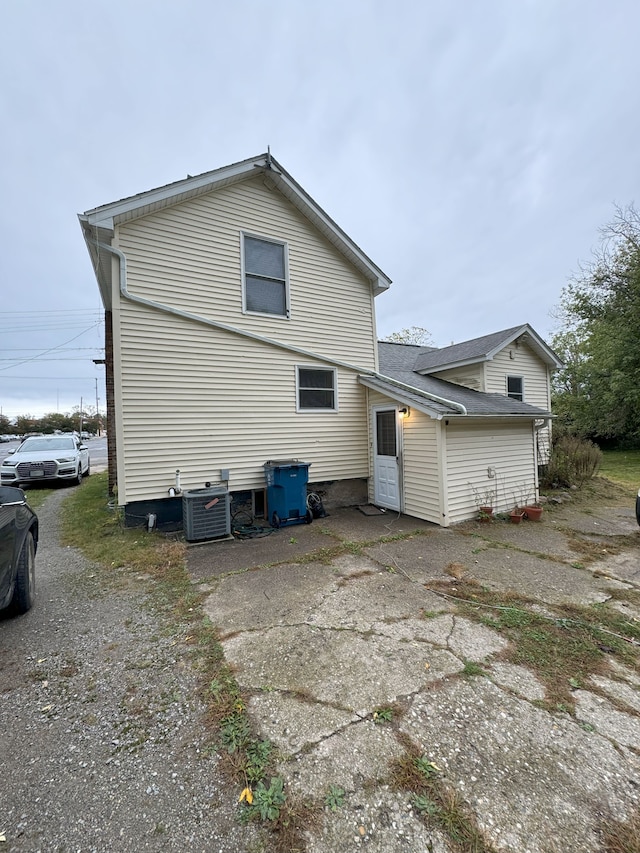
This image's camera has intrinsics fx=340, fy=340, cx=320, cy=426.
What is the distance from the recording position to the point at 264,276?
25.0 ft

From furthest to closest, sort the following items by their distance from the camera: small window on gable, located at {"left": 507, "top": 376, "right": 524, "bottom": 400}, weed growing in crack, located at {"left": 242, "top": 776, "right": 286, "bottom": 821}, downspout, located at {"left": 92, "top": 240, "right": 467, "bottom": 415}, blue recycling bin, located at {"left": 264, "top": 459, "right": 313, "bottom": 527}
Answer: small window on gable, located at {"left": 507, "top": 376, "right": 524, "bottom": 400} → blue recycling bin, located at {"left": 264, "top": 459, "right": 313, "bottom": 527} → downspout, located at {"left": 92, "top": 240, "right": 467, "bottom": 415} → weed growing in crack, located at {"left": 242, "top": 776, "right": 286, "bottom": 821}

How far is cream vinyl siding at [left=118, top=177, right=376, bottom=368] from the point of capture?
258 inches

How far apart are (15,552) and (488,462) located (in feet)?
26.1

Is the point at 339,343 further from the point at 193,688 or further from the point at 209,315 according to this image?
the point at 193,688

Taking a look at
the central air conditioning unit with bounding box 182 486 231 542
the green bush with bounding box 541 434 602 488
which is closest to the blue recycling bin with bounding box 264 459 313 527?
the central air conditioning unit with bounding box 182 486 231 542

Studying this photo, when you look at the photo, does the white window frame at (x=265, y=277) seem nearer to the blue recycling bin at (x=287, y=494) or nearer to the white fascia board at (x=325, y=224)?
the white fascia board at (x=325, y=224)

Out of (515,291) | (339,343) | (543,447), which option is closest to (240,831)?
(339,343)

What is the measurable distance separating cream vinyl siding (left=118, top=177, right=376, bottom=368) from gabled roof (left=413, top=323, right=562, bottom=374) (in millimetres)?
3665

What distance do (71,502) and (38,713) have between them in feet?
27.7

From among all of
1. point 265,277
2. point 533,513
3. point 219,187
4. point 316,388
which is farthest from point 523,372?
point 219,187

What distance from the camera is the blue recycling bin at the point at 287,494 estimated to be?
6.93 meters

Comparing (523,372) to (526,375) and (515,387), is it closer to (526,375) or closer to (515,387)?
(526,375)

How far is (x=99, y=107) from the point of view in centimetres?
892

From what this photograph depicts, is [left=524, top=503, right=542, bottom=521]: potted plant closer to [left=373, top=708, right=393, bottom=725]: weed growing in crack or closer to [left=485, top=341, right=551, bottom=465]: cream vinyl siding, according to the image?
[left=485, top=341, right=551, bottom=465]: cream vinyl siding
